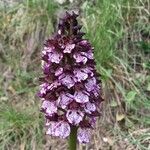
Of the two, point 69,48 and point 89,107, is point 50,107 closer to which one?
point 89,107

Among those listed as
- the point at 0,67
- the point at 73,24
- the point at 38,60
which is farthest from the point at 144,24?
the point at 73,24

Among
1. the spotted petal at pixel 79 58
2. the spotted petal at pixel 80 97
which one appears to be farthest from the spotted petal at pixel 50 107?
the spotted petal at pixel 79 58

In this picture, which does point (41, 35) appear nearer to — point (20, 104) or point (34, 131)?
point (20, 104)

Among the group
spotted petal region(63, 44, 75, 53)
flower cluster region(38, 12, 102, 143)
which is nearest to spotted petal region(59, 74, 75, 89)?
flower cluster region(38, 12, 102, 143)

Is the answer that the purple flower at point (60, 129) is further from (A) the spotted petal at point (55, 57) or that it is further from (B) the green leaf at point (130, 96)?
(B) the green leaf at point (130, 96)

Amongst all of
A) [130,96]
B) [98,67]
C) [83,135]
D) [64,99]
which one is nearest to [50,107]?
[64,99]

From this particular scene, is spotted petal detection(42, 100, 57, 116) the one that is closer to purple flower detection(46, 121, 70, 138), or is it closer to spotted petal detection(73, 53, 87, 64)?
purple flower detection(46, 121, 70, 138)
